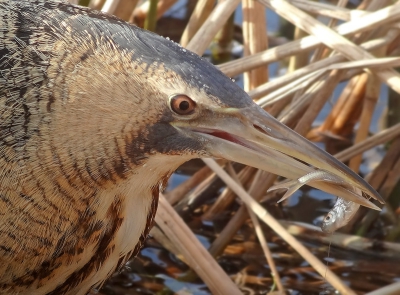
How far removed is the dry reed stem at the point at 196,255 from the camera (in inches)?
115

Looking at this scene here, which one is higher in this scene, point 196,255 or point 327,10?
point 327,10

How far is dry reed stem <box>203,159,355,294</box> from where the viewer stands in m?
2.97

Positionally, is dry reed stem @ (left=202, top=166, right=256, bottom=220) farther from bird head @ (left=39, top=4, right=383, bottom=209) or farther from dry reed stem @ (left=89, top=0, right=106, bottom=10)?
bird head @ (left=39, top=4, right=383, bottom=209)

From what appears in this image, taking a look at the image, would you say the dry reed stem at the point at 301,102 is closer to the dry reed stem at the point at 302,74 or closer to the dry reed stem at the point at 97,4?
the dry reed stem at the point at 302,74

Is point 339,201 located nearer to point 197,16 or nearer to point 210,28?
point 210,28

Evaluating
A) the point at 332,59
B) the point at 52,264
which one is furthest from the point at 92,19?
the point at 332,59

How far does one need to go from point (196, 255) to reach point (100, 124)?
986 millimetres

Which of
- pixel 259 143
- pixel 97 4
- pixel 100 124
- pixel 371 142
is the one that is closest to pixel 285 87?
pixel 371 142

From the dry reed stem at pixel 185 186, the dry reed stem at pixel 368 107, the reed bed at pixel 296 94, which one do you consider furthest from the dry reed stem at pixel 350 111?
the dry reed stem at pixel 185 186

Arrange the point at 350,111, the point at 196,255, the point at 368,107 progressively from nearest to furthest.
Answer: the point at 196,255 < the point at 368,107 < the point at 350,111

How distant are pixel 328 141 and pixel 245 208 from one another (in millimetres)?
1000

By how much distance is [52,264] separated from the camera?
2.38 m

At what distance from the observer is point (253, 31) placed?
11.4 feet

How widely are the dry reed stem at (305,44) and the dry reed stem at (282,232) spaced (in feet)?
1.30
